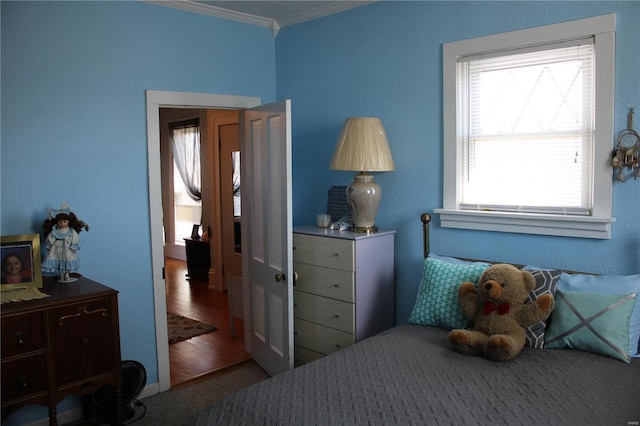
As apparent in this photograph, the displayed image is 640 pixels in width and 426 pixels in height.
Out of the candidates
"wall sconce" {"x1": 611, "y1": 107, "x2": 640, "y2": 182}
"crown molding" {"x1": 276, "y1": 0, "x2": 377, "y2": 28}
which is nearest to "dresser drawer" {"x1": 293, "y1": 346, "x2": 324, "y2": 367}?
"wall sconce" {"x1": 611, "y1": 107, "x2": 640, "y2": 182}

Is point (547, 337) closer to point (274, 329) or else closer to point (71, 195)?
point (274, 329)

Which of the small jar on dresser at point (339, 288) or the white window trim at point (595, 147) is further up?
the white window trim at point (595, 147)

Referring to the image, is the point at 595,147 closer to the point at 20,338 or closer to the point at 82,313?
the point at 82,313

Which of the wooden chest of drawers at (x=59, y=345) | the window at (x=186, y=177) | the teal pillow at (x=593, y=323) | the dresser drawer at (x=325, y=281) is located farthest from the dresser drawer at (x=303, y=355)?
the window at (x=186, y=177)

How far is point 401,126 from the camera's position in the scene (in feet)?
11.3

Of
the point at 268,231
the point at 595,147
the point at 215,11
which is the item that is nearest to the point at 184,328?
the point at 268,231

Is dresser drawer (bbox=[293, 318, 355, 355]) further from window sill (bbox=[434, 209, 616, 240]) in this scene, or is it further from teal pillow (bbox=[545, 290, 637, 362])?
teal pillow (bbox=[545, 290, 637, 362])

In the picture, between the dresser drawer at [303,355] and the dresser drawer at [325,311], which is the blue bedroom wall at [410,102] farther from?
the dresser drawer at [303,355]

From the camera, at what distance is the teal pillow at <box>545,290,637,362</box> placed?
2316 millimetres

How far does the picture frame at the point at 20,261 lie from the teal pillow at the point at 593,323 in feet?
8.59

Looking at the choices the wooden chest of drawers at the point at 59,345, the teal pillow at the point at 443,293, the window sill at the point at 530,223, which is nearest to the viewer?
the wooden chest of drawers at the point at 59,345

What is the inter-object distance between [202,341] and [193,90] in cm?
224

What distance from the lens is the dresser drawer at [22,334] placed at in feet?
8.25

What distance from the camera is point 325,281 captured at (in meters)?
3.41
